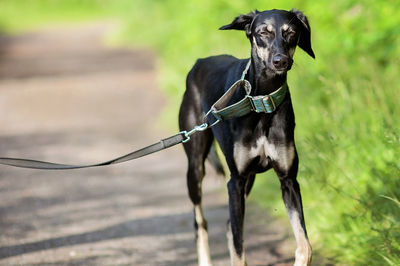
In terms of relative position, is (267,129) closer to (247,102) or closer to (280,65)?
(247,102)

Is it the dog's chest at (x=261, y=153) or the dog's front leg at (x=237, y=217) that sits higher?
the dog's chest at (x=261, y=153)

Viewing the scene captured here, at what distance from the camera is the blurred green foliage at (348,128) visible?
427 cm

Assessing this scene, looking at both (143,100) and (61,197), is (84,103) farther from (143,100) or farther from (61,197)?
(61,197)

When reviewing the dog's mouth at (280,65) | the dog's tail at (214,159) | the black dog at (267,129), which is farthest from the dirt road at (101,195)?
the dog's mouth at (280,65)

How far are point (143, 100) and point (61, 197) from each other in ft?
24.0

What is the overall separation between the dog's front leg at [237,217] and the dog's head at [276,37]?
703 mm

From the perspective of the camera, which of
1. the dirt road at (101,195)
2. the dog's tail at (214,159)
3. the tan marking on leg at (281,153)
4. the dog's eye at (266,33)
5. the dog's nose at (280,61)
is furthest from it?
the dirt road at (101,195)

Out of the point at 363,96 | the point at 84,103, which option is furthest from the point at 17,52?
the point at 363,96

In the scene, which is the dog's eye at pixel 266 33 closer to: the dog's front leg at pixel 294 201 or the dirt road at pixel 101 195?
the dog's front leg at pixel 294 201

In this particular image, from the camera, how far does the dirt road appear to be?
4902 mm

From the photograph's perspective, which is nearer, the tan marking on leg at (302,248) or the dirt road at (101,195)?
the tan marking on leg at (302,248)

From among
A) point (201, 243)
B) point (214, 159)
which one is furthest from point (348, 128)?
point (201, 243)

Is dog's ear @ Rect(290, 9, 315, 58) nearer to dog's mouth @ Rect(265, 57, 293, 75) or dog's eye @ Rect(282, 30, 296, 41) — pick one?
dog's eye @ Rect(282, 30, 296, 41)

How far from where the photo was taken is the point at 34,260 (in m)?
4.62
